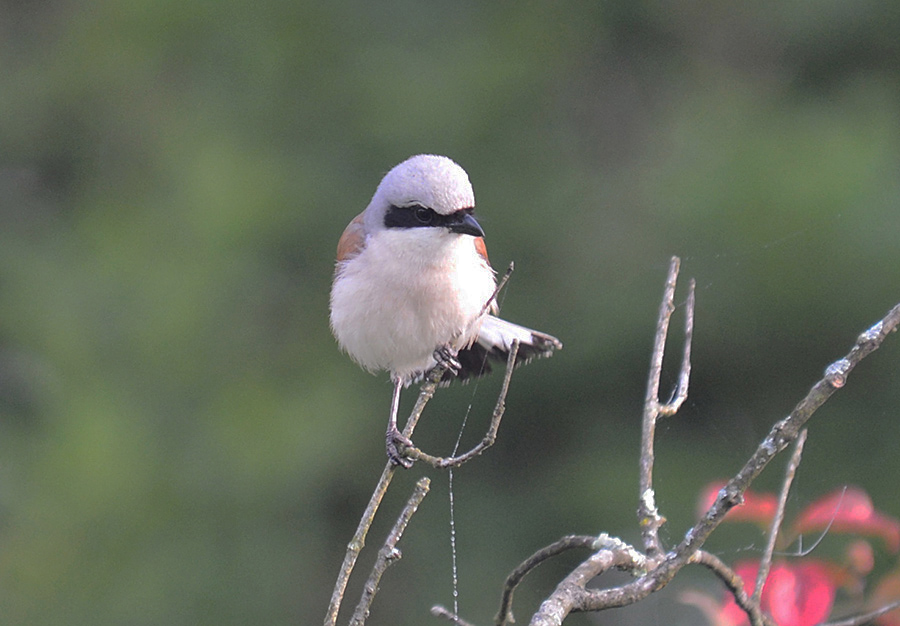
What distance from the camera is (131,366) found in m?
5.34

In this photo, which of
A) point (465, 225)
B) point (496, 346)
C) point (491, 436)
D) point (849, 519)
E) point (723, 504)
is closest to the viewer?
point (723, 504)

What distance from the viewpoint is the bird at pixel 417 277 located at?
243 cm

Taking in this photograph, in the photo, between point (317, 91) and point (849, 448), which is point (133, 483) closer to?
point (317, 91)

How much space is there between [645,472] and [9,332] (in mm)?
4411

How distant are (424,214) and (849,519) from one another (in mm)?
1131

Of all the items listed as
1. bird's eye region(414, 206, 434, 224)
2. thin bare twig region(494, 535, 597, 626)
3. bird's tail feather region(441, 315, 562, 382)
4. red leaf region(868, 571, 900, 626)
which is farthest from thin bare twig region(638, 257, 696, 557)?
bird's tail feather region(441, 315, 562, 382)

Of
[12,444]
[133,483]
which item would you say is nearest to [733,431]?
[133,483]

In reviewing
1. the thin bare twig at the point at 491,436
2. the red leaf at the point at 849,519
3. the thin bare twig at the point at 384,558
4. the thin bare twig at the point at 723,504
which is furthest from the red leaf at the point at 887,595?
the thin bare twig at the point at 384,558

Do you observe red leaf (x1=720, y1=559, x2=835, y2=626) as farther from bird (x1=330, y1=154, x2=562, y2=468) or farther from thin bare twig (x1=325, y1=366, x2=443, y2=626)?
bird (x1=330, y1=154, x2=562, y2=468)

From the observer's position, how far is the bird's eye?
2449 mm

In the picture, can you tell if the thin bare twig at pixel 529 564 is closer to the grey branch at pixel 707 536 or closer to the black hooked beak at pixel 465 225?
the grey branch at pixel 707 536

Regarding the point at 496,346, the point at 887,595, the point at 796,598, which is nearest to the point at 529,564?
the point at 796,598

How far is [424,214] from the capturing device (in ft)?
8.07

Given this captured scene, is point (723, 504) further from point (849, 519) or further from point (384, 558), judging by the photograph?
point (849, 519)
